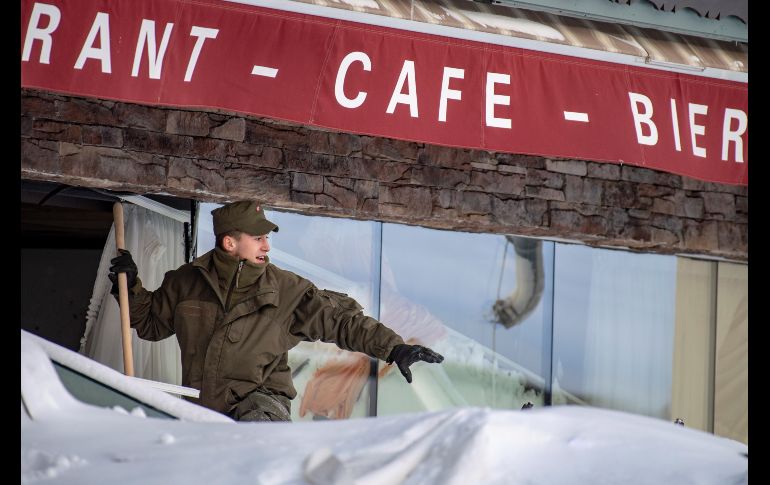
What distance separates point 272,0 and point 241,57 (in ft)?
1.27

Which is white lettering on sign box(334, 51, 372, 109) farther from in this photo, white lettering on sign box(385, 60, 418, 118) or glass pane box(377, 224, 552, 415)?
glass pane box(377, 224, 552, 415)

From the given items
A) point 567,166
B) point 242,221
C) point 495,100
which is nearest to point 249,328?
point 242,221

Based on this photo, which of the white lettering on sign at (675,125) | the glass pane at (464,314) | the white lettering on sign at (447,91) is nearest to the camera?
the white lettering on sign at (447,91)

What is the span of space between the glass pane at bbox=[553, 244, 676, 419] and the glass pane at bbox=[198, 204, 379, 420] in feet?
5.01

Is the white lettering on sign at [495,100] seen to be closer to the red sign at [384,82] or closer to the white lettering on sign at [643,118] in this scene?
the red sign at [384,82]

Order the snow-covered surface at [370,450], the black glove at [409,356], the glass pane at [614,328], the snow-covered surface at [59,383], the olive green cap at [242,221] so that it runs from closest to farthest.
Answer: the snow-covered surface at [370,450] → the snow-covered surface at [59,383] → the black glove at [409,356] → the olive green cap at [242,221] → the glass pane at [614,328]

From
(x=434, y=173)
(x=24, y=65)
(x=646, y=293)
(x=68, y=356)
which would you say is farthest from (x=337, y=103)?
(x=68, y=356)

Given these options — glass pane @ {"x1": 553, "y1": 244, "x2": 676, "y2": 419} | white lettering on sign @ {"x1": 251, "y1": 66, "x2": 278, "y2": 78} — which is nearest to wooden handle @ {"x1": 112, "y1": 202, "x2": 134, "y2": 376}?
white lettering on sign @ {"x1": 251, "y1": 66, "x2": 278, "y2": 78}

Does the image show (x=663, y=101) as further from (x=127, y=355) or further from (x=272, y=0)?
(x=127, y=355)

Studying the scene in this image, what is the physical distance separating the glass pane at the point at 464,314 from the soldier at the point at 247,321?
245 cm

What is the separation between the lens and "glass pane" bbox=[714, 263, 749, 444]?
9.36 metres

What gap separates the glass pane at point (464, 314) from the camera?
342 inches

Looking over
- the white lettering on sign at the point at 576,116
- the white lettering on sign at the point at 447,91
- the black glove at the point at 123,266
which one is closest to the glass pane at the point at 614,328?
the white lettering on sign at the point at 576,116

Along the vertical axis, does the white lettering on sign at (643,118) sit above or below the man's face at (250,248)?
above
